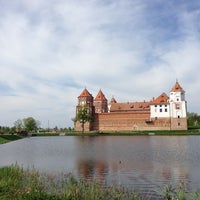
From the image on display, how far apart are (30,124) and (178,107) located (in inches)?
1893

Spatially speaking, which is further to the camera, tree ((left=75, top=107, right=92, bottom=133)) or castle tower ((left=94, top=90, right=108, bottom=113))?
castle tower ((left=94, top=90, right=108, bottom=113))

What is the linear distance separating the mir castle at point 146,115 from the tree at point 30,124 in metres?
18.0

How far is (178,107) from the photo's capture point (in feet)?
231

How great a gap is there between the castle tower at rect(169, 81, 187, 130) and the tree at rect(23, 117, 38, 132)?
4592 centimetres

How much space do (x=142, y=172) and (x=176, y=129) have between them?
56.8 metres

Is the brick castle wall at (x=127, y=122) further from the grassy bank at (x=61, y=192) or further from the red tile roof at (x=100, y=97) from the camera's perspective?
the grassy bank at (x=61, y=192)

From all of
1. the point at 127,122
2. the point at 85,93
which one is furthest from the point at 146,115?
the point at 85,93

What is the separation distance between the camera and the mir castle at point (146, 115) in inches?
2767

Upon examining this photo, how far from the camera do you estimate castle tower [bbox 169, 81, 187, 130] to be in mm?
69188

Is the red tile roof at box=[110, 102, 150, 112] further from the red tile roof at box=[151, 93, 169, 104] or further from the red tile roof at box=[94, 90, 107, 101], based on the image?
the red tile roof at box=[151, 93, 169, 104]

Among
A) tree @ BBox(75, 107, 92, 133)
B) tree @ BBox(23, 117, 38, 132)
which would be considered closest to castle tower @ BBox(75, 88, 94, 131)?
tree @ BBox(75, 107, 92, 133)

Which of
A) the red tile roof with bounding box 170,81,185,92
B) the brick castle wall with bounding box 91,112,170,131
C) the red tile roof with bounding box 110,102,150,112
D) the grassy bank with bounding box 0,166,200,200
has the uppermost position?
the red tile roof with bounding box 170,81,185,92

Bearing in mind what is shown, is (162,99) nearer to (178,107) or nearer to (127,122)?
(178,107)

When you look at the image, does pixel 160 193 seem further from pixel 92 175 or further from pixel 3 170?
pixel 3 170
